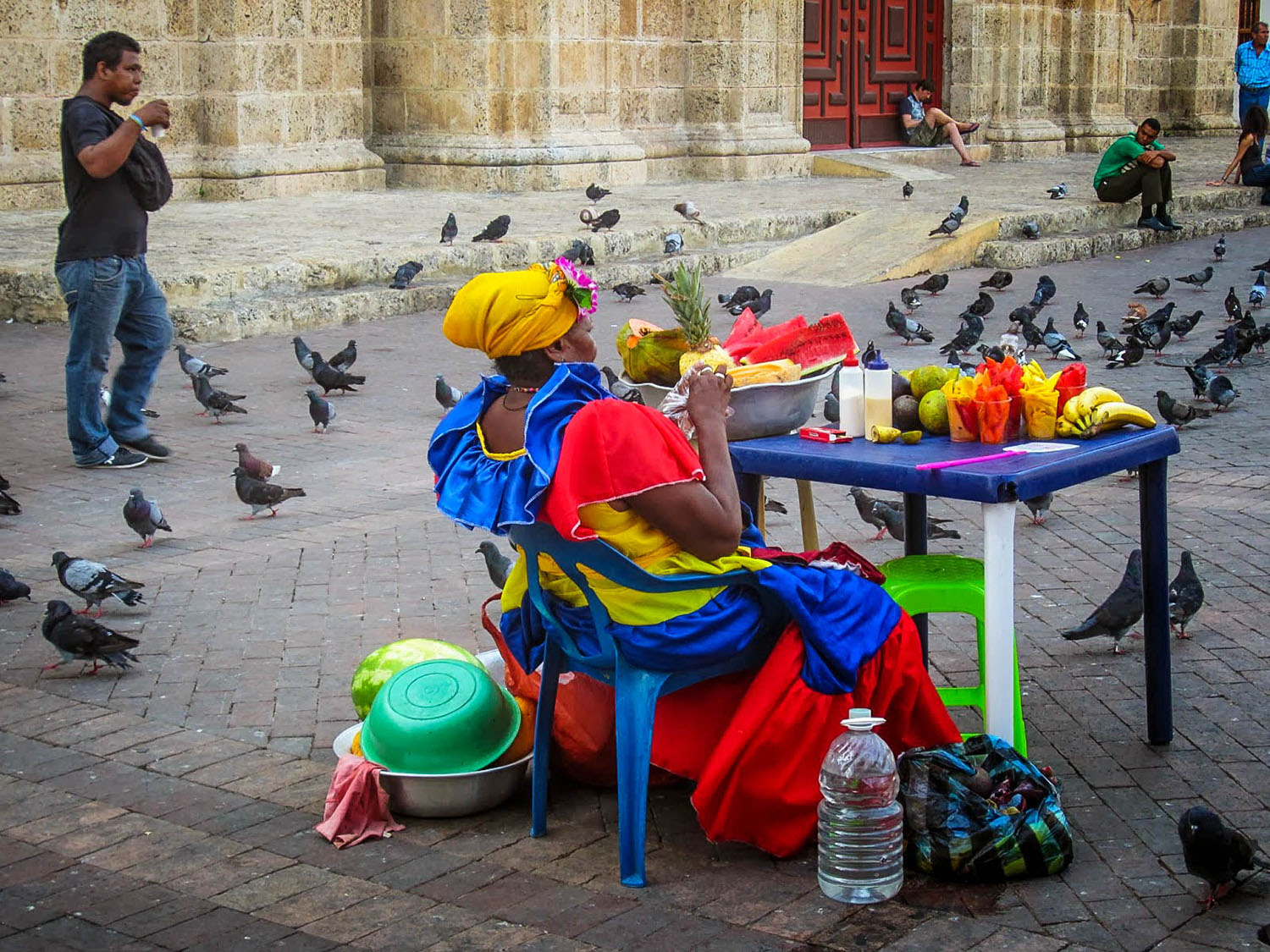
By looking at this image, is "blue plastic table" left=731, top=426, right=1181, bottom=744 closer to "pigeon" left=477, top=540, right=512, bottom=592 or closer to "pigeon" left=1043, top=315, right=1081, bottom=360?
"pigeon" left=477, top=540, right=512, bottom=592

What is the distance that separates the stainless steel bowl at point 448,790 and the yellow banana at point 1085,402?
1873mm

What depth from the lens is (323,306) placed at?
12969 mm

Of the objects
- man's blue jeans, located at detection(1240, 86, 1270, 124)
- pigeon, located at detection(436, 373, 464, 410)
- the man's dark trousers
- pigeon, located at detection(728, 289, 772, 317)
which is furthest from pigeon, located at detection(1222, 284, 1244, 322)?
man's blue jeans, located at detection(1240, 86, 1270, 124)

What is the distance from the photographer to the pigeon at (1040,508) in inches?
294

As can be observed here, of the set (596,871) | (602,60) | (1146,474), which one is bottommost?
(596,871)

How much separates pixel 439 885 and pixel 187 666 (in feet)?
6.59

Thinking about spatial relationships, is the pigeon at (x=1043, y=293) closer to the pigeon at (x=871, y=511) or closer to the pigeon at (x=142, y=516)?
the pigeon at (x=871, y=511)

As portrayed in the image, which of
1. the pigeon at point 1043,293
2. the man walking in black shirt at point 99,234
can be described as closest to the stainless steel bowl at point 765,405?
the man walking in black shirt at point 99,234

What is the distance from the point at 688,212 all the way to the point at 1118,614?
1132cm

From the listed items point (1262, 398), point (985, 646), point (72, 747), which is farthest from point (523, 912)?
point (1262, 398)

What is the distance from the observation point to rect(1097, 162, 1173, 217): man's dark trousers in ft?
60.4

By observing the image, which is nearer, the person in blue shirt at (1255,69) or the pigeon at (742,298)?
the pigeon at (742,298)

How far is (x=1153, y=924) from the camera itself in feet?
12.7

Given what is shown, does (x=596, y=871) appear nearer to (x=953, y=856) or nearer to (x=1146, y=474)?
(x=953, y=856)
